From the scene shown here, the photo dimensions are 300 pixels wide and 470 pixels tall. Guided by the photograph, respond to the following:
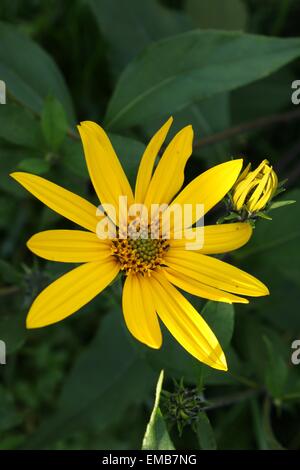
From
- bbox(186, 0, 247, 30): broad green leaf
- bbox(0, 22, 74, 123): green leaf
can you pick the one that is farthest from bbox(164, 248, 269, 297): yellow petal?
bbox(186, 0, 247, 30): broad green leaf

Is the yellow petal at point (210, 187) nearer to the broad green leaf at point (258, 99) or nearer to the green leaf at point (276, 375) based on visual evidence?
the green leaf at point (276, 375)

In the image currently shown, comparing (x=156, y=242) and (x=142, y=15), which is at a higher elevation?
(x=142, y=15)

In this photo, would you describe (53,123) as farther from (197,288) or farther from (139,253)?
(197,288)

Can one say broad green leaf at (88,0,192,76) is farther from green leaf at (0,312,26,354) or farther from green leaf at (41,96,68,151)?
green leaf at (0,312,26,354)

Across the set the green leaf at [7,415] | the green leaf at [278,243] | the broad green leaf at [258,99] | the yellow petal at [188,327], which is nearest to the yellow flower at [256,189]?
the yellow petal at [188,327]
